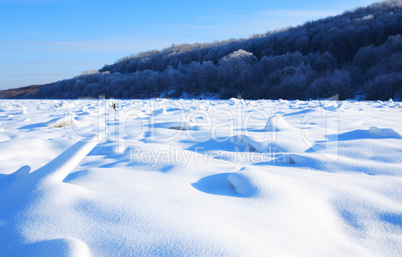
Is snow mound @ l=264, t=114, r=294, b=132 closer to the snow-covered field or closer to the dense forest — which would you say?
the snow-covered field

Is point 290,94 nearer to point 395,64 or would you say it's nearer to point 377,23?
point 395,64

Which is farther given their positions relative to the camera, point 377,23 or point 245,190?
point 377,23

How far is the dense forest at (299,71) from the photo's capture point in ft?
57.0

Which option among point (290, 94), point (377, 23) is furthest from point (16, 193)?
point (377, 23)

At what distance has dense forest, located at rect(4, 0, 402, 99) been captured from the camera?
1738 cm

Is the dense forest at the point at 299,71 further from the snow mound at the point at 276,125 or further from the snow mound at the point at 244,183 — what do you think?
the snow mound at the point at 244,183

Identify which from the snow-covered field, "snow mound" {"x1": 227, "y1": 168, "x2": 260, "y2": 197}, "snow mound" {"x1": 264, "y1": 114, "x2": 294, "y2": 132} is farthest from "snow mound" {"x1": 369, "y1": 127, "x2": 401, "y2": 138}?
"snow mound" {"x1": 227, "y1": 168, "x2": 260, "y2": 197}

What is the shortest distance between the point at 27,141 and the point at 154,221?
1.75m

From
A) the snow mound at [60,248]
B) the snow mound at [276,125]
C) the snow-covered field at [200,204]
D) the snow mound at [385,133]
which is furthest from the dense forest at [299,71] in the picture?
the snow mound at [60,248]

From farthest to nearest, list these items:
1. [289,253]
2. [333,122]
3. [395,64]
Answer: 1. [395,64]
2. [333,122]
3. [289,253]

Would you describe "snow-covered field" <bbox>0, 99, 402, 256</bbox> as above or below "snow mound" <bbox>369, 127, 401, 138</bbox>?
below

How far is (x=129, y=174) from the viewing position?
1.38 metres

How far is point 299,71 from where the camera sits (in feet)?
66.7

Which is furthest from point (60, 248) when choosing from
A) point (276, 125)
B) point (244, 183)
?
point (276, 125)
